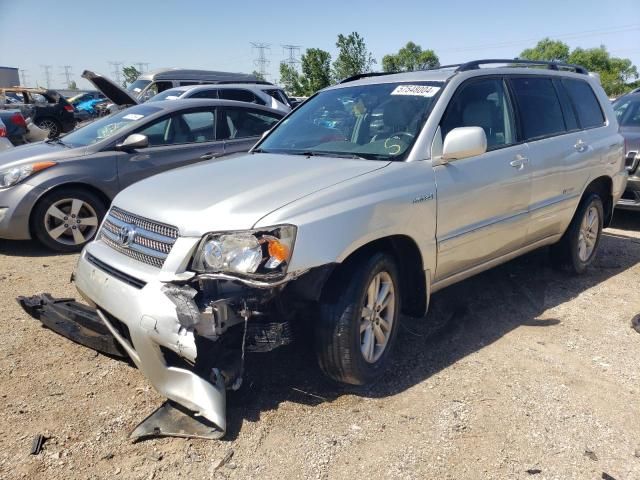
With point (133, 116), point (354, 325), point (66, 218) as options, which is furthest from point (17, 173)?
point (354, 325)

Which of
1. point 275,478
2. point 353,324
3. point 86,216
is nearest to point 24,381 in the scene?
point 275,478

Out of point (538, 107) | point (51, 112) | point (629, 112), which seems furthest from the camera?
point (51, 112)

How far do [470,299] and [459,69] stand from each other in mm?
1885

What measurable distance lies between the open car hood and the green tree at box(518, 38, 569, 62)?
263 feet

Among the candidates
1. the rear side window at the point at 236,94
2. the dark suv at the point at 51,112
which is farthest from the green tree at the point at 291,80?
the rear side window at the point at 236,94

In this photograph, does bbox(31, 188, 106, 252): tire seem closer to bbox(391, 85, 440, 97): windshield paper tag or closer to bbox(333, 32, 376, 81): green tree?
bbox(391, 85, 440, 97): windshield paper tag

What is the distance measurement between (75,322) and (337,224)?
181 cm

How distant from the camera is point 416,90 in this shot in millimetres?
3867

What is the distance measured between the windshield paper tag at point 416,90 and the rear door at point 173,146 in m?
3.01

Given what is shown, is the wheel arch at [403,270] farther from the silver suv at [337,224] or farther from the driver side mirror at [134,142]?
the driver side mirror at [134,142]

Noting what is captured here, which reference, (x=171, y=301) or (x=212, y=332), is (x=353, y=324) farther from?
(x=171, y=301)

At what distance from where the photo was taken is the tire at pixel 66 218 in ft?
18.9

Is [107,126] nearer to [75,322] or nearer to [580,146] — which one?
[75,322]

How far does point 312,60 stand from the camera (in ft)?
123
